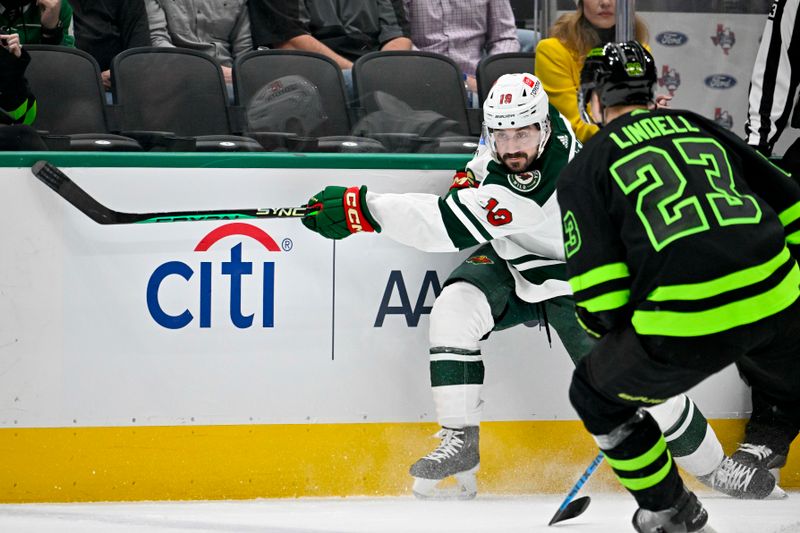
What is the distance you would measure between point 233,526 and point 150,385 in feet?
1.73

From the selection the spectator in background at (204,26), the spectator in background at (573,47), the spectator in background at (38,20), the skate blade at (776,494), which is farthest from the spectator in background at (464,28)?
the skate blade at (776,494)

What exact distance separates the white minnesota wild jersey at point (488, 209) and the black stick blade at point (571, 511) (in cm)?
66

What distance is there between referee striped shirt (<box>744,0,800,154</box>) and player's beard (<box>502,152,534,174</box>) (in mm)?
861

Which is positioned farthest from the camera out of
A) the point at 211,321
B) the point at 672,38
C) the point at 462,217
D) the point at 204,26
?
the point at 204,26

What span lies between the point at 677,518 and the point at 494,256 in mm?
1084

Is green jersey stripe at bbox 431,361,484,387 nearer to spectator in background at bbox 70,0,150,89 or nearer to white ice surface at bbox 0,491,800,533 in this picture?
white ice surface at bbox 0,491,800,533

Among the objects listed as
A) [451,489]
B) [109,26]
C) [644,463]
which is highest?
[109,26]

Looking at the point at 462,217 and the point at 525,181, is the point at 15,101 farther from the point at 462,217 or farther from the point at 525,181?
the point at 525,181

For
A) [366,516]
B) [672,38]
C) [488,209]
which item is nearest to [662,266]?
[488,209]

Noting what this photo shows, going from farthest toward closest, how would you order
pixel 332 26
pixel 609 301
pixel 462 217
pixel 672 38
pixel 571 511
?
pixel 332 26
pixel 672 38
pixel 462 217
pixel 571 511
pixel 609 301

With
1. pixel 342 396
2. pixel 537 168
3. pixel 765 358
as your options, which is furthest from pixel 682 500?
pixel 342 396

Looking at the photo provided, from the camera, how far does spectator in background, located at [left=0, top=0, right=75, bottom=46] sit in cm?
316

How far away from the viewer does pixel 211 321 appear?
302 cm

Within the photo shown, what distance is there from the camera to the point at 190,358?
3.01m
